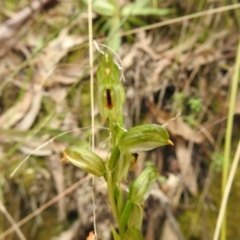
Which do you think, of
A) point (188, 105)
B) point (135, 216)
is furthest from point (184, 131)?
point (135, 216)

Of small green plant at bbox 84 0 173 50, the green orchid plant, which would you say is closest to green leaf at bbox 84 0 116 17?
small green plant at bbox 84 0 173 50

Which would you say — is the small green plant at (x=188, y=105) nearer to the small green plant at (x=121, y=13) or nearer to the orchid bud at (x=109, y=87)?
the small green plant at (x=121, y=13)

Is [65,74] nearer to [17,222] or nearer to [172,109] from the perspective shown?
[172,109]

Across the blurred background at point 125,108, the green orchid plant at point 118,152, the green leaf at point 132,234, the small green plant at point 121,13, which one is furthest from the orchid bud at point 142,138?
the small green plant at point 121,13

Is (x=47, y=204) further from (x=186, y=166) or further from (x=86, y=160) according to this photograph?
(x=86, y=160)

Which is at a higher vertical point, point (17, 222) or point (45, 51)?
point (45, 51)

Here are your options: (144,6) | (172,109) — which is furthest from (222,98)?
(144,6)
